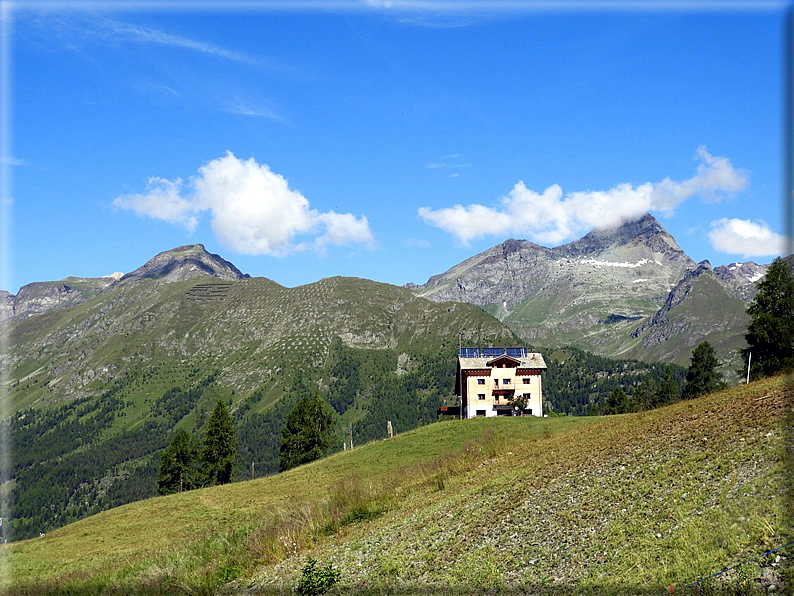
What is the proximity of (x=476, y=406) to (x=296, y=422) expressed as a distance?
29.4m

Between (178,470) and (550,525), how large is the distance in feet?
296

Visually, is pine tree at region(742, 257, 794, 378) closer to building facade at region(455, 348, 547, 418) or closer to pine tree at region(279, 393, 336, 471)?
building facade at region(455, 348, 547, 418)

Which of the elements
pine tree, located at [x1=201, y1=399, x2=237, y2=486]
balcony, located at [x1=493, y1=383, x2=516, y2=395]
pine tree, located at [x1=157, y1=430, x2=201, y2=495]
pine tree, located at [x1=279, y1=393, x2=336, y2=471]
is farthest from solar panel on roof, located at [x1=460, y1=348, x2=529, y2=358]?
pine tree, located at [x1=157, y1=430, x2=201, y2=495]

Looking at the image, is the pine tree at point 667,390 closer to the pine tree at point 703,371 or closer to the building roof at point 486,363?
the pine tree at point 703,371

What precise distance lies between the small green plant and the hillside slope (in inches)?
15.4

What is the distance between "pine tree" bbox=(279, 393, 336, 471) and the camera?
9600 cm

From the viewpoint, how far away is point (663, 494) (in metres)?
14.6

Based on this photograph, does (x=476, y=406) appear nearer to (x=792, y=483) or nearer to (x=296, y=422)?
(x=296, y=422)

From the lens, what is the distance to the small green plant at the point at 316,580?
15.4 m

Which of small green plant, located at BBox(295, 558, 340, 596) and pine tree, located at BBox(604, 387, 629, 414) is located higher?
small green plant, located at BBox(295, 558, 340, 596)

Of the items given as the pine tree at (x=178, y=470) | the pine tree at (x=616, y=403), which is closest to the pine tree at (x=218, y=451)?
the pine tree at (x=178, y=470)

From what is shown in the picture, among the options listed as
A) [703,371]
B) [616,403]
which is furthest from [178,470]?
[703,371]

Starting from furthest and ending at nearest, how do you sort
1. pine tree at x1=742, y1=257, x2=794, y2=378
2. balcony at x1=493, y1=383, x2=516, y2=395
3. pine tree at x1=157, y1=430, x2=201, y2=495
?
1. balcony at x1=493, y1=383, x2=516, y2=395
2. pine tree at x1=157, y1=430, x2=201, y2=495
3. pine tree at x1=742, y1=257, x2=794, y2=378

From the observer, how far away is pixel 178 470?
310ft
